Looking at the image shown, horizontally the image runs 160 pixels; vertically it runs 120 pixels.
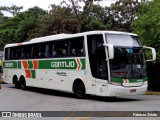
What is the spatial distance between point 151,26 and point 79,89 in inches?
321

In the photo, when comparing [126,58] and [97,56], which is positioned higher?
[97,56]

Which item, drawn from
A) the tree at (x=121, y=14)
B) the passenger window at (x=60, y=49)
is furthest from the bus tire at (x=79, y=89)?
the tree at (x=121, y=14)

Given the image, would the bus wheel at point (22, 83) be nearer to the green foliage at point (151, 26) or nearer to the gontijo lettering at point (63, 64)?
the gontijo lettering at point (63, 64)

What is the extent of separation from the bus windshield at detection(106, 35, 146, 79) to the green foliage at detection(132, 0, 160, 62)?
608cm

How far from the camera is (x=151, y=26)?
23.8 metres

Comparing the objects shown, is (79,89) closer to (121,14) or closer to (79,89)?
(79,89)

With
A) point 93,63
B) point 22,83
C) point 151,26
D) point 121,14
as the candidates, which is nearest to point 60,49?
point 93,63

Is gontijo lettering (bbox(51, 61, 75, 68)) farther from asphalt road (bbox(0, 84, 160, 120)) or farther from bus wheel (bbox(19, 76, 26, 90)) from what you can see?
bus wheel (bbox(19, 76, 26, 90))

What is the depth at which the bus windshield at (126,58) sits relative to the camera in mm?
16266

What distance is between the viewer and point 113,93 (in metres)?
16.1

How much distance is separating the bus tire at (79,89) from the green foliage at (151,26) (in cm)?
714

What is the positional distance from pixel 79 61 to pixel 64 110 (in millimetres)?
5067

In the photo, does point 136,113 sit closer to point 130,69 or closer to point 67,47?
point 130,69

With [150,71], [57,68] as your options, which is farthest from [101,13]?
[57,68]
